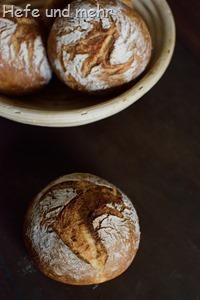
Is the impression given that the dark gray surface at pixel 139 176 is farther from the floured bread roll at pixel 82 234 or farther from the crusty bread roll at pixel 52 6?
the crusty bread roll at pixel 52 6

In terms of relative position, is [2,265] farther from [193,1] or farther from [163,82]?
[193,1]

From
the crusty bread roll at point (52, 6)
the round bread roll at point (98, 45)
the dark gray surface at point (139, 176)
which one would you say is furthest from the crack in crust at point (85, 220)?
the crusty bread roll at point (52, 6)

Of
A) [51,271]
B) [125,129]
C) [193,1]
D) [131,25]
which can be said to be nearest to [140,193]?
[125,129]

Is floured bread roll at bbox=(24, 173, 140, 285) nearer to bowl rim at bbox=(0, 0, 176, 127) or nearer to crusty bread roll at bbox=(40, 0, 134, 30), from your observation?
bowl rim at bbox=(0, 0, 176, 127)

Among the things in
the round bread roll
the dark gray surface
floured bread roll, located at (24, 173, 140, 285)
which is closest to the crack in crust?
floured bread roll, located at (24, 173, 140, 285)

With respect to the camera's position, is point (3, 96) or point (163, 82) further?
point (163, 82)

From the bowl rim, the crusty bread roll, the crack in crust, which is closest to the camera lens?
the crack in crust

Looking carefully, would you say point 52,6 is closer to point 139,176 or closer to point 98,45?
point 98,45

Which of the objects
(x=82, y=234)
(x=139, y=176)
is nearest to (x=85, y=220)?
(x=82, y=234)
